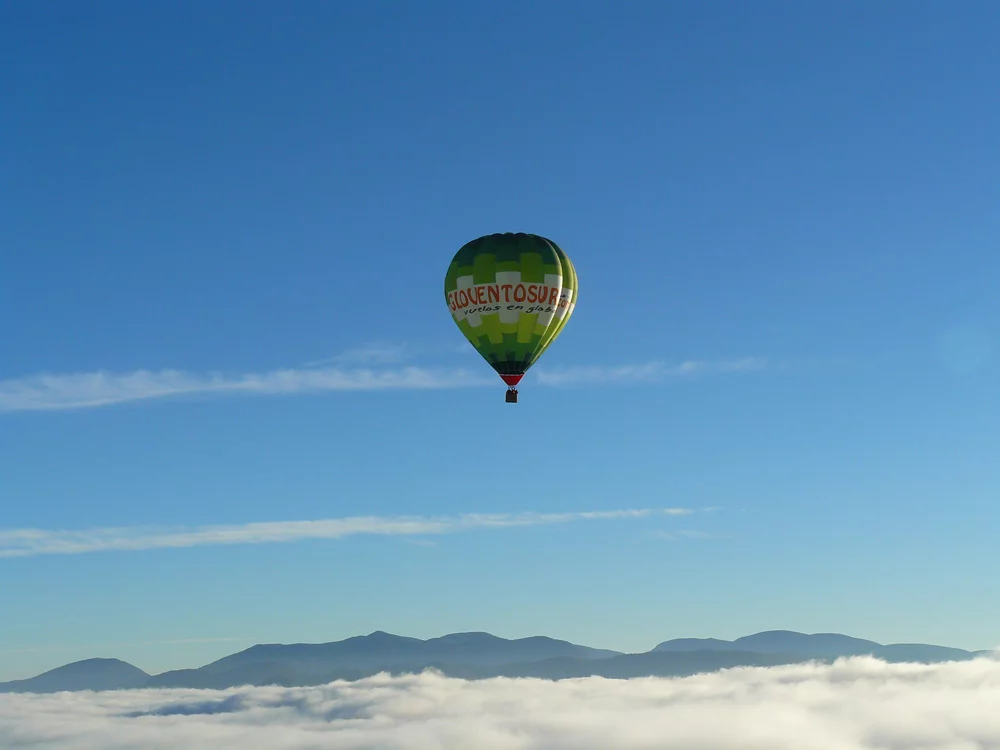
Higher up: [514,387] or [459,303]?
[459,303]

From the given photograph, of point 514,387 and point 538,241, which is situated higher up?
point 538,241

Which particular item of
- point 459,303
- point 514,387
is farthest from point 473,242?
point 514,387

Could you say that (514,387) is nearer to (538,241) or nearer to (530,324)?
(530,324)

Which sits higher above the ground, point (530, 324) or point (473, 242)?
point (473, 242)

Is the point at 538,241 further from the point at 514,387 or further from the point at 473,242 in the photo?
the point at 514,387
